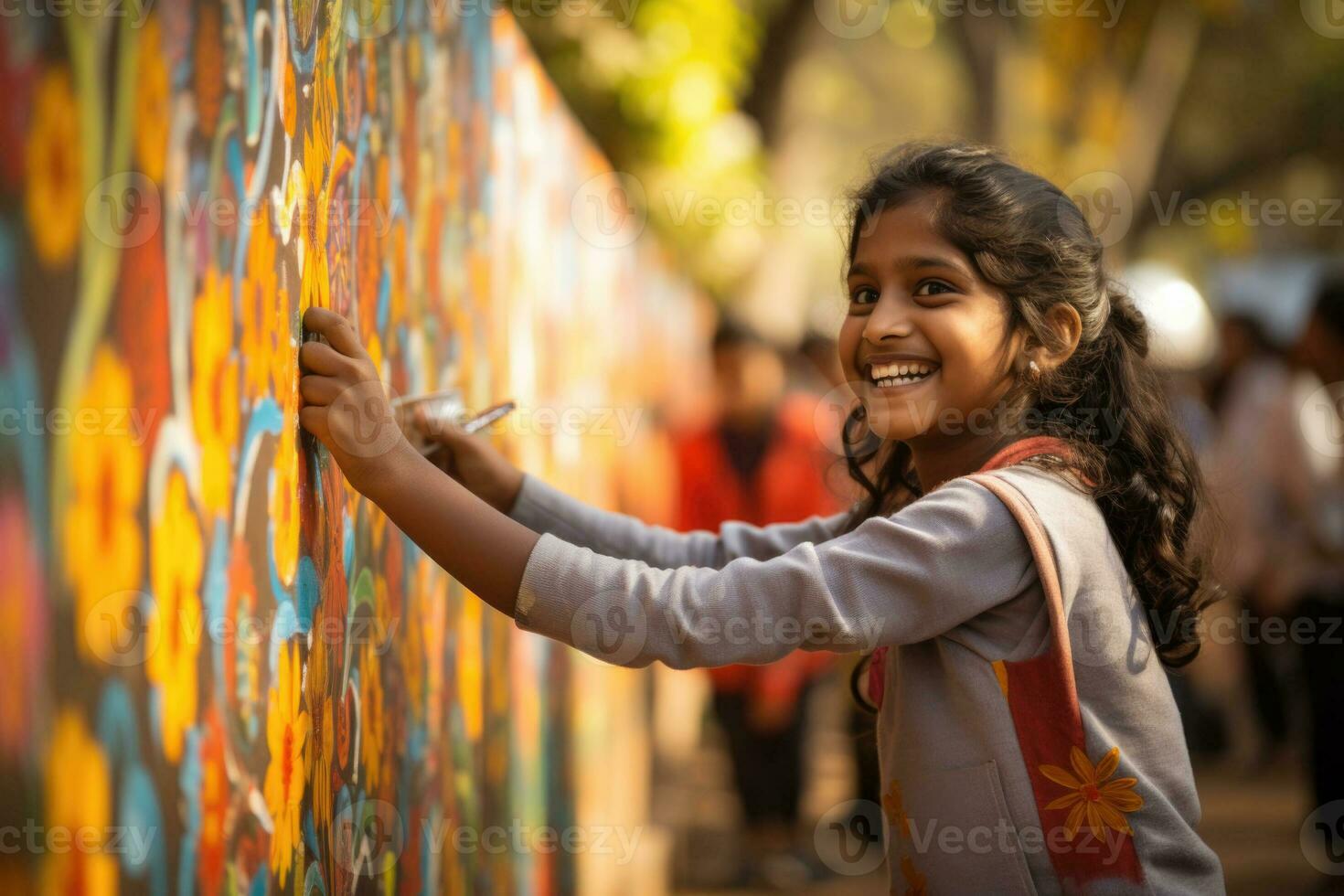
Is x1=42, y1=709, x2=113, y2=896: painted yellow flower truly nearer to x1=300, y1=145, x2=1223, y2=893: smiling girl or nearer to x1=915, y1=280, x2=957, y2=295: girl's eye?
x1=300, y1=145, x2=1223, y2=893: smiling girl

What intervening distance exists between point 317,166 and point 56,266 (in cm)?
83

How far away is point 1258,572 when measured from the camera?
21.9 feet

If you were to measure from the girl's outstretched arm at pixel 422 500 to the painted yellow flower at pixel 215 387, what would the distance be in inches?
8.5

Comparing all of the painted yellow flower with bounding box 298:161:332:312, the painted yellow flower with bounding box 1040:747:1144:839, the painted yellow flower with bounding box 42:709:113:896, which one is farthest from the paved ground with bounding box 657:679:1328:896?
the painted yellow flower with bounding box 42:709:113:896

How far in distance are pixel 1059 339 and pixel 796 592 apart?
0.72 metres

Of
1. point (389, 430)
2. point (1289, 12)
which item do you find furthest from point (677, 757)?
point (1289, 12)

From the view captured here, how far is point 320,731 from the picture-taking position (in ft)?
6.81

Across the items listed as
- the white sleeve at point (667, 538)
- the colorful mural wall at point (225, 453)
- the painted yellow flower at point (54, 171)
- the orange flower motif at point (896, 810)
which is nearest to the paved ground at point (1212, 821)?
the colorful mural wall at point (225, 453)

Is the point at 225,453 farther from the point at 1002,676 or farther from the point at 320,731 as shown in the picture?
the point at 1002,676

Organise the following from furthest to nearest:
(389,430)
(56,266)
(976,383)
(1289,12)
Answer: (1289,12) < (976,383) < (389,430) < (56,266)

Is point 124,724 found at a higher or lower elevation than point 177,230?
lower

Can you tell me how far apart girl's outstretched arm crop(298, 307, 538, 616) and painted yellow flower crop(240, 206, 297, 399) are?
103 mm

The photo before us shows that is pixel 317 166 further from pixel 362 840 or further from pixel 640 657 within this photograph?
pixel 362 840

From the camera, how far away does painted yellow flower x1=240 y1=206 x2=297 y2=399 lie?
1.73 m
